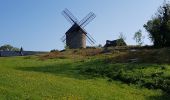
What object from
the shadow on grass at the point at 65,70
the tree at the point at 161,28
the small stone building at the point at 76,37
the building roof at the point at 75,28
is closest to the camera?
the shadow on grass at the point at 65,70

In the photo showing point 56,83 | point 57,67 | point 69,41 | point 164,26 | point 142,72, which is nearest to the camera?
point 56,83

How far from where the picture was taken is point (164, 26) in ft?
258

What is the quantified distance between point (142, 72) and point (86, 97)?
12975mm

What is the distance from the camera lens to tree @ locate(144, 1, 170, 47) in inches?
3044

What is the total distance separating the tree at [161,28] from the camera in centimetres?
7731

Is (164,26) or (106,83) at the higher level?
(164,26)

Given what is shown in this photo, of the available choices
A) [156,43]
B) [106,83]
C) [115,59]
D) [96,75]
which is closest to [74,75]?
[96,75]

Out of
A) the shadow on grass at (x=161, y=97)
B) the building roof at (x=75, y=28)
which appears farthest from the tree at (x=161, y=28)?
the shadow on grass at (x=161, y=97)

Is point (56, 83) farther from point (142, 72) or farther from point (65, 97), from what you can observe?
point (142, 72)

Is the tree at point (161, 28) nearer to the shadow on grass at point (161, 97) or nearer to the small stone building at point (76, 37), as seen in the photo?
the small stone building at point (76, 37)

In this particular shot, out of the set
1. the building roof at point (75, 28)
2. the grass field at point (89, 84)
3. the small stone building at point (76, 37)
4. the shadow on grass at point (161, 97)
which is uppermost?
the building roof at point (75, 28)

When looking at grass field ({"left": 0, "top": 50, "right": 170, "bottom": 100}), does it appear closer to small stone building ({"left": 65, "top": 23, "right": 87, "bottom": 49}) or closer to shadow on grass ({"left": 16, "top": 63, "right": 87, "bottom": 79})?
shadow on grass ({"left": 16, "top": 63, "right": 87, "bottom": 79})

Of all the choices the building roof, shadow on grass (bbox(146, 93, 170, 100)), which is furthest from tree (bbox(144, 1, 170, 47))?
shadow on grass (bbox(146, 93, 170, 100))

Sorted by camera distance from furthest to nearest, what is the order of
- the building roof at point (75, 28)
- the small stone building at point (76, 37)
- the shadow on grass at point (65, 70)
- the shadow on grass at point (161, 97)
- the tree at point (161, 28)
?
the small stone building at point (76, 37) < the building roof at point (75, 28) < the tree at point (161, 28) < the shadow on grass at point (65, 70) < the shadow on grass at point (161, 97)
